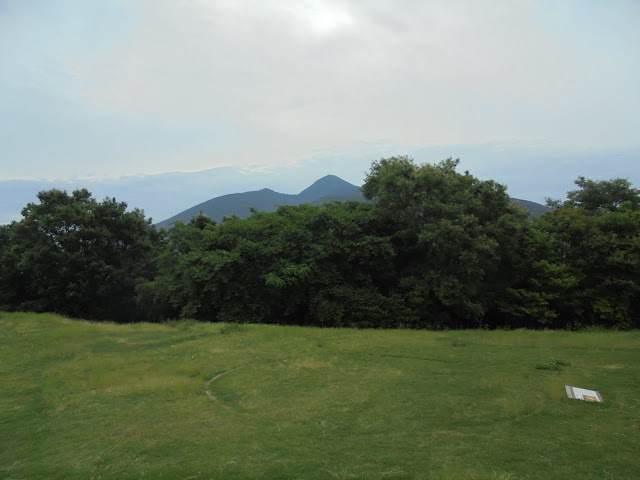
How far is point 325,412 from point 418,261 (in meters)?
19.9

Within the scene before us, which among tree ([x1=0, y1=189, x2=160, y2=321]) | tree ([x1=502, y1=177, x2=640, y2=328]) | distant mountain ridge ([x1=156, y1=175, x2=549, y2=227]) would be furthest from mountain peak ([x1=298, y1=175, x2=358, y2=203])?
tree ([x1=502, y1=177, x2=640, y2=328])

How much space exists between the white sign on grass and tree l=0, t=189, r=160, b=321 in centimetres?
3240

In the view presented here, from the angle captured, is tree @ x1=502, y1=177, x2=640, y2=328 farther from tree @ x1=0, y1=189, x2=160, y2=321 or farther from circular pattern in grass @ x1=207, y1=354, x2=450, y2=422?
tree @ x1=0, y1=189, x2=160, y2=321

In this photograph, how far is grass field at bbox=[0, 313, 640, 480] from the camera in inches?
213

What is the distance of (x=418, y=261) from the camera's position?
2642 centimetres

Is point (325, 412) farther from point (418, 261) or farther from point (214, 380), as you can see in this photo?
point (418, 261)

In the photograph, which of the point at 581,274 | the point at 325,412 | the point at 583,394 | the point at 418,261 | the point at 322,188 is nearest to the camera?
the point at 325,412

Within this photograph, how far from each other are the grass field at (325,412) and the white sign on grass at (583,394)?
0.15 m

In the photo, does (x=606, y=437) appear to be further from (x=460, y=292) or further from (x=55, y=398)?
(x=460, y=292)

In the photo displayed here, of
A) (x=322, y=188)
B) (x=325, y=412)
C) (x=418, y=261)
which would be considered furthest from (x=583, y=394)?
(x=322, y=188)

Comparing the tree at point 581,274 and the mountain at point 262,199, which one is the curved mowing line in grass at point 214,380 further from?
the mountain at point 262,199

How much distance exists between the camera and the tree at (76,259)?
3164cm

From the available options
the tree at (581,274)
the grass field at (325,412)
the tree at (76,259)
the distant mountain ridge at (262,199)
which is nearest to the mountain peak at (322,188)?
the distant mountain ridge at (262,199)

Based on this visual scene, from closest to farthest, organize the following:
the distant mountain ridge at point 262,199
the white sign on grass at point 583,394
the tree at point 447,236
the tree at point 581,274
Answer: the white sign on grass at point 583,394, the tree at point 447,236, the tree at point 581,274, the distant mountain ridge at point 262,199
